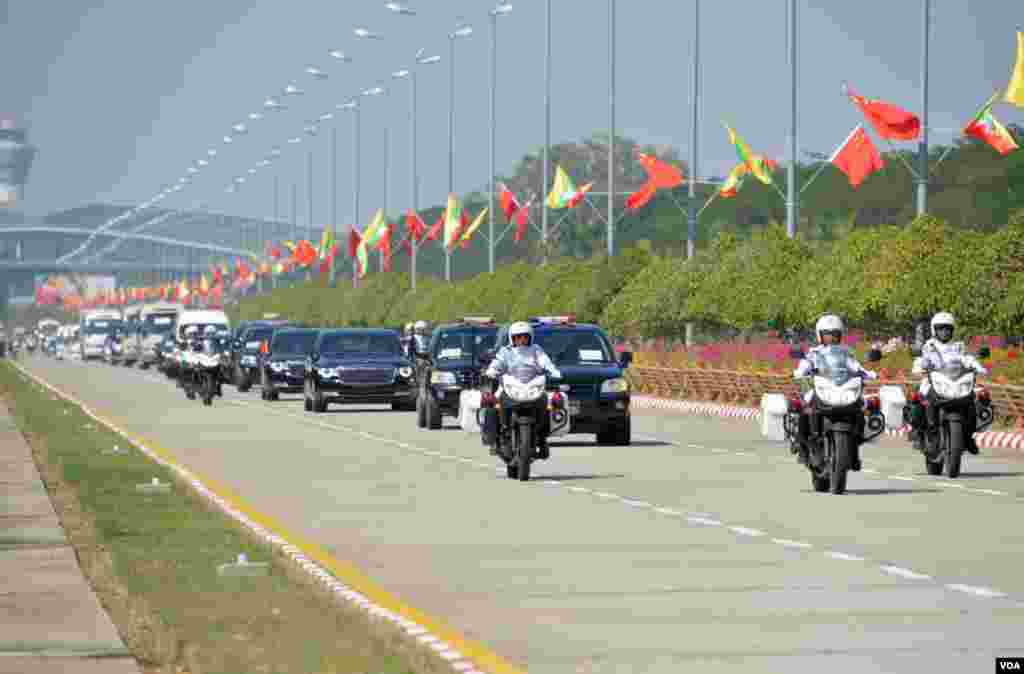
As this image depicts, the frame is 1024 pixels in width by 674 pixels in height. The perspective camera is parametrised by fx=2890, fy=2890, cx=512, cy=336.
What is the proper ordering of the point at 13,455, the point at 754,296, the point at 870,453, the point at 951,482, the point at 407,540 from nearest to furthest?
1. the point at 407,540
2. the point at 951,482
3. the point at 13,455
4. the point at 870,453
5. the point at 754,296

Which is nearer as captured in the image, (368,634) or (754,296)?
(368,634)

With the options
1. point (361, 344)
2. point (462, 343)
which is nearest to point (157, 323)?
point (361, 344)

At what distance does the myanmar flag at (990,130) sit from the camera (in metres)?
50.2

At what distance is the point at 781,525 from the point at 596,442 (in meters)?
17.1

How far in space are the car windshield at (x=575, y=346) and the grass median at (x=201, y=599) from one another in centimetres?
1227

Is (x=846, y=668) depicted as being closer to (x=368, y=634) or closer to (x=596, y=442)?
(x=368, y=634)

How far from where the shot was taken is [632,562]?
18.6m

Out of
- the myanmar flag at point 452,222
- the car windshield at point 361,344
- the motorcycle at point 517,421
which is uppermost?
the myanmar flag at point 452,222

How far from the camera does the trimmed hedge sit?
153 feet

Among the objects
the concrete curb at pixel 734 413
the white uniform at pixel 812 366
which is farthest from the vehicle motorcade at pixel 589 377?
the white uniform at pixel 812 366

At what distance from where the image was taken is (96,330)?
500 feet

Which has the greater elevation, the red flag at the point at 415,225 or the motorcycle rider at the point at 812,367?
the red flag at the point at 415,225

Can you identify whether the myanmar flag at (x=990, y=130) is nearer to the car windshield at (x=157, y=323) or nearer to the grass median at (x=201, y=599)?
the grass median at (x=201, y=599)

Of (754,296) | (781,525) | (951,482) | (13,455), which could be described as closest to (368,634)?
(781,525)
